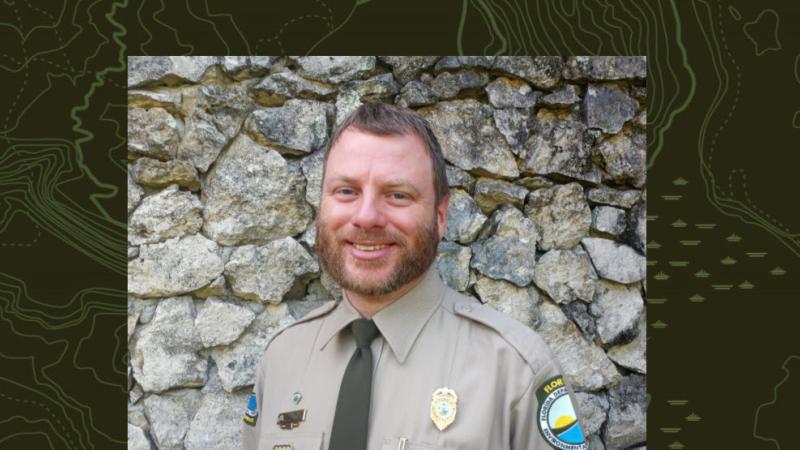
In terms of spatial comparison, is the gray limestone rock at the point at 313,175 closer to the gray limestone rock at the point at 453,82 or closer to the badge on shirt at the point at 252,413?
the gray limestone rock at the point at 453,82

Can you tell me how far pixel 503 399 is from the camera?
1778 mm

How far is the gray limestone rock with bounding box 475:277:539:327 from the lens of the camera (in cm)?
264

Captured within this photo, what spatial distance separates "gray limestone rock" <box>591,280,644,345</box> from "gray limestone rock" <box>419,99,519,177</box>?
636mm

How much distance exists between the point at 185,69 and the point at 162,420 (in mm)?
1405

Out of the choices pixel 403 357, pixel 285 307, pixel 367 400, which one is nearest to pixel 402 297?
pixel 403 357

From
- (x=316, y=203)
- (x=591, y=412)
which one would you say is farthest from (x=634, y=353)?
(x=316, y=203)

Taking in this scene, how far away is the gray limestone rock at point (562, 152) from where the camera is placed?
105 inches

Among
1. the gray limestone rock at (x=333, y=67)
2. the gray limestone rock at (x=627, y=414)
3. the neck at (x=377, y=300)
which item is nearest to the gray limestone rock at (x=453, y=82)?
the gray limestone rock at (x=333, y=67)

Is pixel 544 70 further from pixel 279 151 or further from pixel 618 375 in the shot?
pixel 618 375

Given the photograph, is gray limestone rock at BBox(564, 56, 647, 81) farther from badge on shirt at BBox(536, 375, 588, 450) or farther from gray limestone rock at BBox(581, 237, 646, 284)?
badge on shirt at BBox(536, 375, 588, 450)

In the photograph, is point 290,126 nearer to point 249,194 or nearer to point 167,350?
point 249,194

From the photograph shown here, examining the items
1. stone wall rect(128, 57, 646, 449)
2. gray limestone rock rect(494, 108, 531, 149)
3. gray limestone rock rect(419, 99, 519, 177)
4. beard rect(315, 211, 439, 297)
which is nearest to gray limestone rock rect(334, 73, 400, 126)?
stone wall rect(128, 57, 646, 449)

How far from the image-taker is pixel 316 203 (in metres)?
2.59

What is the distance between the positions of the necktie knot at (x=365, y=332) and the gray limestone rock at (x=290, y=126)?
95 centimetres
